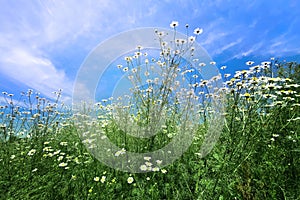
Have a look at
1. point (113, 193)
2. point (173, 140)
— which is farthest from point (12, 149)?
point (173, 140)

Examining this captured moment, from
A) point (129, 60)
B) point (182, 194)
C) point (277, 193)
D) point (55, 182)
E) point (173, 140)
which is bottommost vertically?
point (55, 182)

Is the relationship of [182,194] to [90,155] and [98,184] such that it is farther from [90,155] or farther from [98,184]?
[90,155]

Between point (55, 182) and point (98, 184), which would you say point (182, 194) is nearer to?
point (98, 184)

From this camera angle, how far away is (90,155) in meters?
3.33

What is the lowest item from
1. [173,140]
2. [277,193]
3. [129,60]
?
[277,193]

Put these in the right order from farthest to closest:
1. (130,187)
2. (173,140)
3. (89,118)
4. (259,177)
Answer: (89,118) < (173,140) < (130,187) < (259,177)

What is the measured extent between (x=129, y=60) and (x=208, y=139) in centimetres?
148

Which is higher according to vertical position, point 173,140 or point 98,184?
point 173,140

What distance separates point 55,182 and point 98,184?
0.50m

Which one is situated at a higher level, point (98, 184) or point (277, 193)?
point (277, 193)

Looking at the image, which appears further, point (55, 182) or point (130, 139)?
point (130, 139)

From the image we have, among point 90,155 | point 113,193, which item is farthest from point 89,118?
point 113,193

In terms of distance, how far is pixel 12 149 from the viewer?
3.89m

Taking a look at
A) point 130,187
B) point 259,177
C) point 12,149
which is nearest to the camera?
point 259,177
